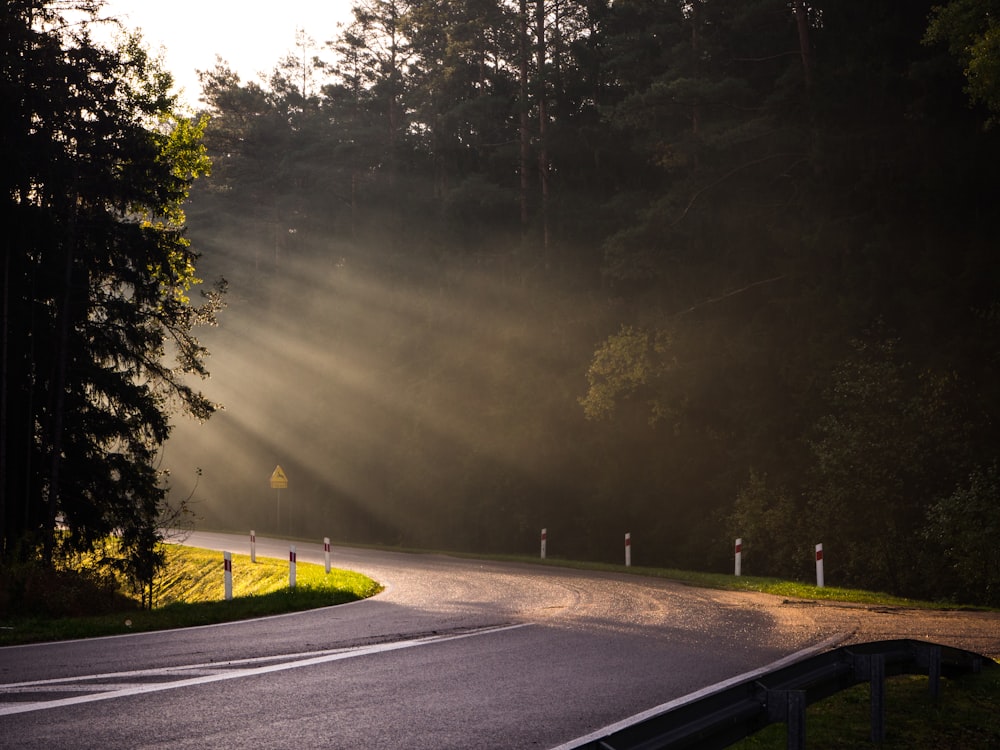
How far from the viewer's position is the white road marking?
8086 millimetres

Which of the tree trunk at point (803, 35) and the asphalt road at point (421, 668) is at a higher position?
the tree trunk at point (803, 35)

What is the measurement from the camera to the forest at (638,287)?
80.5ft

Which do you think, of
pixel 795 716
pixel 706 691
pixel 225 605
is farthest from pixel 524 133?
pixel 795 716

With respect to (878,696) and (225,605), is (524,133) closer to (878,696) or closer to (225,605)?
(225,605)

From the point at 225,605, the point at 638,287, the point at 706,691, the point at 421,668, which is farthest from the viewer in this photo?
the point at 638,287

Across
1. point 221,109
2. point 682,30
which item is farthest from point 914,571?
point 221,109

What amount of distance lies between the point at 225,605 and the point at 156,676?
7.24m


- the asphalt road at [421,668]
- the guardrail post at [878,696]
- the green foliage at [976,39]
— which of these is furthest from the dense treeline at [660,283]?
the guardrail post at [878,696]

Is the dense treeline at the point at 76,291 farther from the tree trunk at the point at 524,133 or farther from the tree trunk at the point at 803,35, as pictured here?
the tree trunk at the point at 524,133

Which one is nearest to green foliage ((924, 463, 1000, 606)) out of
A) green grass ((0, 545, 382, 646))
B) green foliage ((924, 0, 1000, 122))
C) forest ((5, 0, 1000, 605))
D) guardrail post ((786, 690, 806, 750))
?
forest ((5, 0, 1000, 605))

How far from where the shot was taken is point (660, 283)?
34.6 meters

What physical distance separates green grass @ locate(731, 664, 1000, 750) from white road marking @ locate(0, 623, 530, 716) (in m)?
4.61

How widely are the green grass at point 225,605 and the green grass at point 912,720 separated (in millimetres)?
8949

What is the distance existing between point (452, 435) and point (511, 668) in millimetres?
33506
